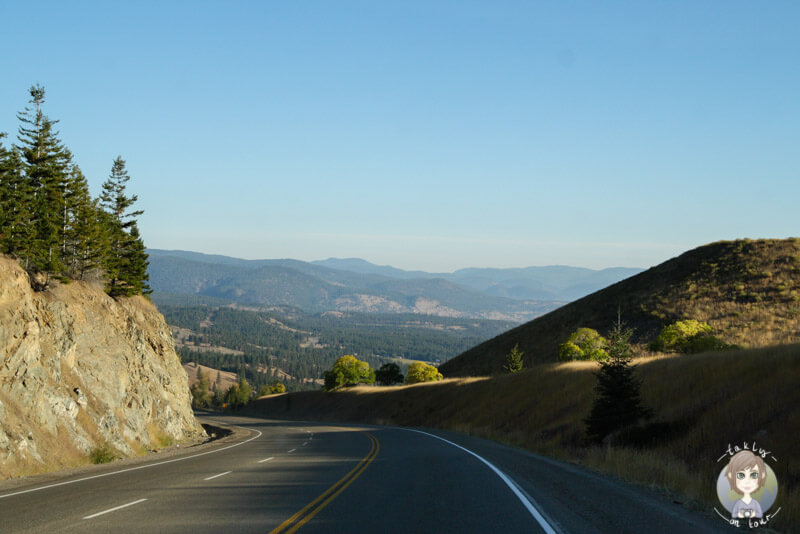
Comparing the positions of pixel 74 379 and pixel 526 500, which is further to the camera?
pixel 74 379

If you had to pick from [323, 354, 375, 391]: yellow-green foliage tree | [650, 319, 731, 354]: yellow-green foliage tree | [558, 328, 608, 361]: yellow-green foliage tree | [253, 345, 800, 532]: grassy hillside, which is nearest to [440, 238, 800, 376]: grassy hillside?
[650, 319, 731, 354]: yellow-green foliage tree

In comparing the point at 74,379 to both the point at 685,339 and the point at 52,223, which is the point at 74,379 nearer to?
the point at 52,223

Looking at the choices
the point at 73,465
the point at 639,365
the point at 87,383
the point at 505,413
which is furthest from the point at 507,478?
the point at 505,413

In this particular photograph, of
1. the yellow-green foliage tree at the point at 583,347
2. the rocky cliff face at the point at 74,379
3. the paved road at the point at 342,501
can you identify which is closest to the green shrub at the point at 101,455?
the rocky cliff face at the point at 74,379

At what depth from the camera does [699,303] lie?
75312mm

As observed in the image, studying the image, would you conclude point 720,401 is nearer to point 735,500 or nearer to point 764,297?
point 735,500

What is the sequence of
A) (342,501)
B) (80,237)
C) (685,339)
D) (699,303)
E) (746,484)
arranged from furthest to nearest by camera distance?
(699,303) → (685,339) → (80,237) → (342,501) → (746,484)

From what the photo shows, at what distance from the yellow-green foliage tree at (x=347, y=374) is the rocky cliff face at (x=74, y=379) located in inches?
2577

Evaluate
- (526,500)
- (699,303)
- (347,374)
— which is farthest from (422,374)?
(526,500)

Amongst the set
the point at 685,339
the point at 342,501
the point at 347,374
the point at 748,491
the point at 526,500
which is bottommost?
the point at 347,374

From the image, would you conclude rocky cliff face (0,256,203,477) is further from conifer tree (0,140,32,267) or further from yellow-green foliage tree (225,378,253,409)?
yellow-green foliage tree (225,378,253,409)

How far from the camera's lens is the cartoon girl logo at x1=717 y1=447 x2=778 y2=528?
10.4 m

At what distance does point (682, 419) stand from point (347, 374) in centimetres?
9531

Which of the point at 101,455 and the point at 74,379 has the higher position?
the point at 74,379
